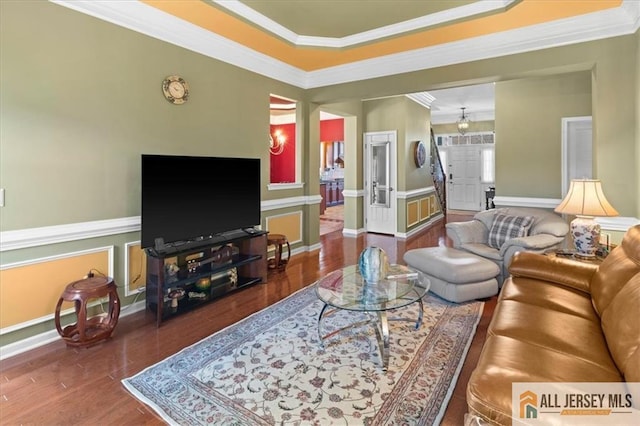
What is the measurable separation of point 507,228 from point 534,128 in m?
2.09

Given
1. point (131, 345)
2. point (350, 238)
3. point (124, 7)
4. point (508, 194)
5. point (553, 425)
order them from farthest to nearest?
point (350, 238), point (508, 194), point (124, 7), point (131, 345), point (553, 425)

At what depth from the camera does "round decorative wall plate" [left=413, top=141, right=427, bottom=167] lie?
7.66 metres

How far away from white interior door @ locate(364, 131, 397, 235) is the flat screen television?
380 centimetres

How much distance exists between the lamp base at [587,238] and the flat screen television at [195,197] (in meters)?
3.32

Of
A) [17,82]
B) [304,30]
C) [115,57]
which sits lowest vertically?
[17,82]

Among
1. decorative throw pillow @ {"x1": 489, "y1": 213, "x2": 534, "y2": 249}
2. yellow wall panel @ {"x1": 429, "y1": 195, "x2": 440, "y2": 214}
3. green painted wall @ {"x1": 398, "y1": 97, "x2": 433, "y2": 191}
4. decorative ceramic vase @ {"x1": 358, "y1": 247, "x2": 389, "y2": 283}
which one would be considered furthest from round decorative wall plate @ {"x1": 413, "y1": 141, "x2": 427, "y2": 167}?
decorative ceramic vase @ {"x1": 358, "y1": 247, "x2": 389, "y2": 283}

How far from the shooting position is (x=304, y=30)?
411 cm

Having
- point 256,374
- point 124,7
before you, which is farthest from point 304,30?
point 256,374

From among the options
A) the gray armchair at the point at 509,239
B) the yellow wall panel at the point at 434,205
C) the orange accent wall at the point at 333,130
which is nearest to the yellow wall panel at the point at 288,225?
the gray armchair at the point at 509,239

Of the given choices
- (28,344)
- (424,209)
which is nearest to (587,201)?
(28,344)

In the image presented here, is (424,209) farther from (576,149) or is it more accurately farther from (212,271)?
(212,271)

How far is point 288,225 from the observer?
17.9ft

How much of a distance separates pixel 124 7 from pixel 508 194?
554cm

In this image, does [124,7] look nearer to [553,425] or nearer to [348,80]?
[348,80]
